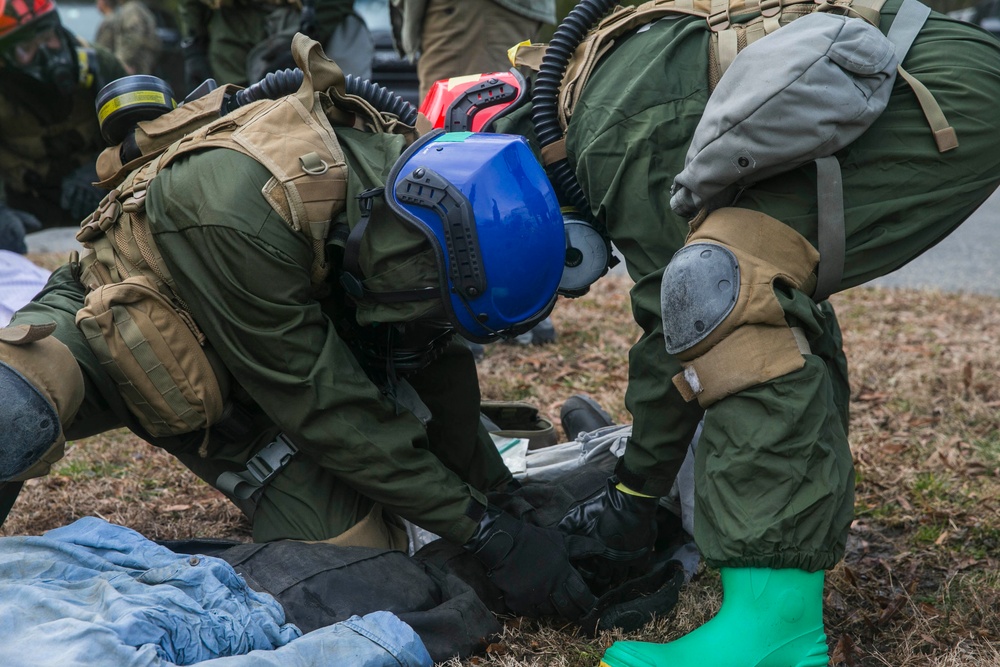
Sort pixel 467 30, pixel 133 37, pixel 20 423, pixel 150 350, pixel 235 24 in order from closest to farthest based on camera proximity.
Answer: pixel 20 423
pixel 150 350
pixel 467 30
pixel 235 24
pixel 133 37

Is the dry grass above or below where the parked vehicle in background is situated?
below

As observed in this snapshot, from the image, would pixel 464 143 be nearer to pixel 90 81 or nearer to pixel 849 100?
pixel 849 100

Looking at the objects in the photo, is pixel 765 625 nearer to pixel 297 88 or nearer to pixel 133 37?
pixel 297 88

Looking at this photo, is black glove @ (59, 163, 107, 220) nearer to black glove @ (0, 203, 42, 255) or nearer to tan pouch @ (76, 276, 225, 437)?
black glove @ (0, 203, 42, 255)

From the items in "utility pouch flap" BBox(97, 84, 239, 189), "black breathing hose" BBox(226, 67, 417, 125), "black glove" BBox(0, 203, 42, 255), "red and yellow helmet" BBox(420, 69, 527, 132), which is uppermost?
"utility pouch flap" BBox(97, 84, 239, 189)

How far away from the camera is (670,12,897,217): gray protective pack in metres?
2.02

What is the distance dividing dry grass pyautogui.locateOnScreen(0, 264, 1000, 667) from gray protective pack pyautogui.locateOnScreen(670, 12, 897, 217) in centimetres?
116

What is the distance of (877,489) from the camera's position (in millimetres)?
3410

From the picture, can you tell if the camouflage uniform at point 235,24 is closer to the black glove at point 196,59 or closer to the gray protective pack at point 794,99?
the black glove at point 196,59

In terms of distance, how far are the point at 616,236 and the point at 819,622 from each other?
0.95 metres

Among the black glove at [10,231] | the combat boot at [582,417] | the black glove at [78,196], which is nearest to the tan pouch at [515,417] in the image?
the combat boot at [582,417]

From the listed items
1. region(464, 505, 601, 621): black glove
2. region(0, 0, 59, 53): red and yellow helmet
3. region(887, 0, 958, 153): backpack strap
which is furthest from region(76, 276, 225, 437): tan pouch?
region(0, 0, 59, 53): red and yellow helmet

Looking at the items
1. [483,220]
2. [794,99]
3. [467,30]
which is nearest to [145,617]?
[483,220]

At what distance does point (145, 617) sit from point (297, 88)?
4.59 feet
